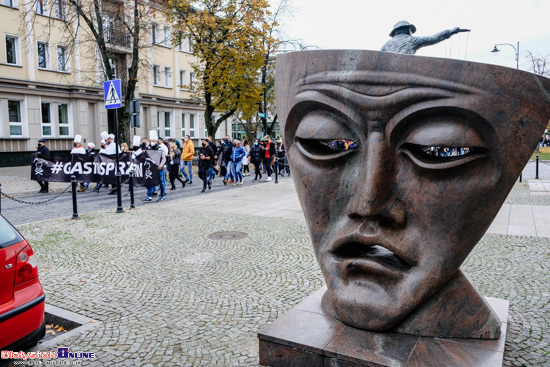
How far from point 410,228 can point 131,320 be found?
9.50ft

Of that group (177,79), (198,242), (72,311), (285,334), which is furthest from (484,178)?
(177,79)

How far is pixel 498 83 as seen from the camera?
2775 millimetres

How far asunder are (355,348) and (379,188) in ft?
3.78

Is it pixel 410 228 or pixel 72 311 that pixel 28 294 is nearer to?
pixel 72 311

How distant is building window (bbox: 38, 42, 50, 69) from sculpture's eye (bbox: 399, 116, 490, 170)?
27.9m

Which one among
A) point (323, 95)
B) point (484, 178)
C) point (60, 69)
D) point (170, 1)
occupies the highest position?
point (170, 1)

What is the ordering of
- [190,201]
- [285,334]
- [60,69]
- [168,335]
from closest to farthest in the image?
[285,334] → [168,335] → [190,201] → [60,69]

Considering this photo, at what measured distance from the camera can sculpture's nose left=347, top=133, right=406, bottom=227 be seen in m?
3.08

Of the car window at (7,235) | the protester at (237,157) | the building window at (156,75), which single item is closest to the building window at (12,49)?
the building window at (156,75)

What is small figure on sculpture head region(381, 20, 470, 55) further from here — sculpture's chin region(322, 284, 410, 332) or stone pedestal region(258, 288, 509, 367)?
stone pedestal region(258, 288, 509, 367)

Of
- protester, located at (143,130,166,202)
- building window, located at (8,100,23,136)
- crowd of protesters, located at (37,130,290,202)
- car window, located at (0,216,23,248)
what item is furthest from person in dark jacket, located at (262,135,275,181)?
building window, located at (8,100,23,136)

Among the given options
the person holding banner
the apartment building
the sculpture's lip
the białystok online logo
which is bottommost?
the białystok online logo

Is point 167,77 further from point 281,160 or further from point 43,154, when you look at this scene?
point 43,154

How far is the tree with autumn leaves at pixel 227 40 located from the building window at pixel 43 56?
796 centimetres
